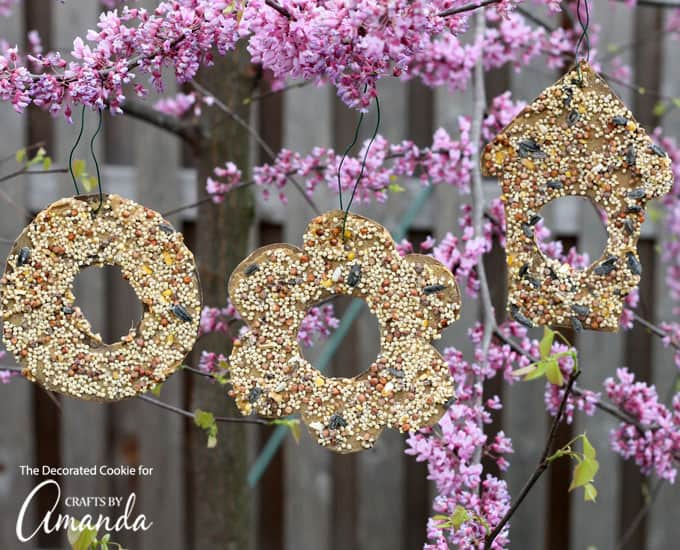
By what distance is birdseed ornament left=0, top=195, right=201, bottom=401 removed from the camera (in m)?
0.87

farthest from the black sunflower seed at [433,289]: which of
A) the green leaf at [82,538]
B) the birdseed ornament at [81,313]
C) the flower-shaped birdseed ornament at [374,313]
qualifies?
the green leaf at [82,538]

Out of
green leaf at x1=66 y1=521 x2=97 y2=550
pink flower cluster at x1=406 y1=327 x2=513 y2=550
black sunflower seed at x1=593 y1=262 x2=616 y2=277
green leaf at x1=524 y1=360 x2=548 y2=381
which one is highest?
black sunflower seed at x1=593 y1=262 x2=616 y2=277

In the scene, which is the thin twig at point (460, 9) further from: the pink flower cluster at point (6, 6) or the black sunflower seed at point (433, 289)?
the pink flower cluster at point (6, 6)

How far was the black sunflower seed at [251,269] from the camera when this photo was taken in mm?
885

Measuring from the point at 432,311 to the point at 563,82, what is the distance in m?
0.29

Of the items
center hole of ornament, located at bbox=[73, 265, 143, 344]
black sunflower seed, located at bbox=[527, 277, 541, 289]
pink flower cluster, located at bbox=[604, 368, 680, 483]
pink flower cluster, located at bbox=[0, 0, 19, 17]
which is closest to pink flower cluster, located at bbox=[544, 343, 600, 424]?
pink flower cluster, located at bbox=[604, 368, 680, 483]

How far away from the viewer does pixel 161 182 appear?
192cm

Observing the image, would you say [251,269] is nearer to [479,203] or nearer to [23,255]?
[23,255]

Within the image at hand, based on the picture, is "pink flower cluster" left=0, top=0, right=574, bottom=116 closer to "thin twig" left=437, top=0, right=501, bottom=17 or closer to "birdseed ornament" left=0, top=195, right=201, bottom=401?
"thin twig" left=437, top=0, right=501, bottom=17

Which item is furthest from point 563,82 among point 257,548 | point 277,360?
point 257,548

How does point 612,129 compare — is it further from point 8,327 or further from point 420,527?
point 420,527

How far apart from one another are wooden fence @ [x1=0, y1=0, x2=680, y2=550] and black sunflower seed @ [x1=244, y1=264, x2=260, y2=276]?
103 cm

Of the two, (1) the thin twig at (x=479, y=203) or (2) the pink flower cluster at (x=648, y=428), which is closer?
(1) the thin twig at (x=479, y=203)

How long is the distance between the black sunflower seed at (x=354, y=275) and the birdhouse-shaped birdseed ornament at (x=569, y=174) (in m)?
0.17
